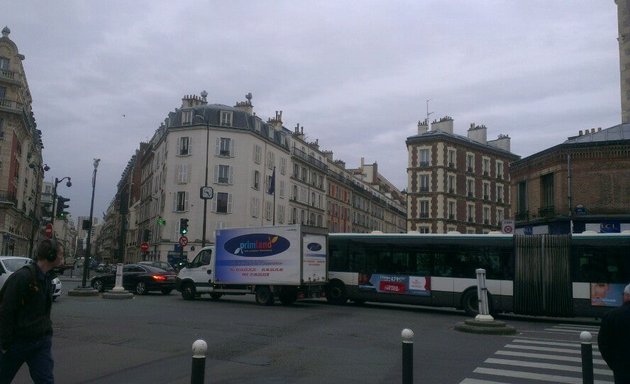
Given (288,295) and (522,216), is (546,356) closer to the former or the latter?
(288,295)

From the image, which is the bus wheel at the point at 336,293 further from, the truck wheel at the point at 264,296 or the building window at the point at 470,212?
the building window at the point at 470,212

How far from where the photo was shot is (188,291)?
21797mm

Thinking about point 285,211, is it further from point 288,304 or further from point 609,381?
point 609,381

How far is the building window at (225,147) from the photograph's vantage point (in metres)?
53.0

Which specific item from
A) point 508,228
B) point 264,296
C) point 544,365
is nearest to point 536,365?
point 544,365

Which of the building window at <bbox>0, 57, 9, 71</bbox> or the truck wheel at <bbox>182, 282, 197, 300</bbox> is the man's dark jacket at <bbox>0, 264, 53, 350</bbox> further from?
the building window at <bbox>0, 57, 9, 71</bbox>

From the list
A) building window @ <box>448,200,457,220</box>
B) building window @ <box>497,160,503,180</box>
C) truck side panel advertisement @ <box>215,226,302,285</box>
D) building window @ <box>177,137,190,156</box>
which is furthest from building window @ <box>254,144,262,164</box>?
truck side panel advertisement @ <box>215,226,302,285</box>

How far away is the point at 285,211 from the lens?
60562 millimetres

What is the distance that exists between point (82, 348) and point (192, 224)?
136 ft

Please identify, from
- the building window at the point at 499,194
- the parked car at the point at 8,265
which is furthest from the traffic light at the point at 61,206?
the building window at the point at 499,194

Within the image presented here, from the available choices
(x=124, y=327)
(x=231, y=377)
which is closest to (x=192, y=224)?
(x=124, y=327)

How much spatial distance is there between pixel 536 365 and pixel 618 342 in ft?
15.9

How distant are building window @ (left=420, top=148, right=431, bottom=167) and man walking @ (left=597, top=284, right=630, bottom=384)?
5284cm

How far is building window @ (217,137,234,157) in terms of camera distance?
174 ft
